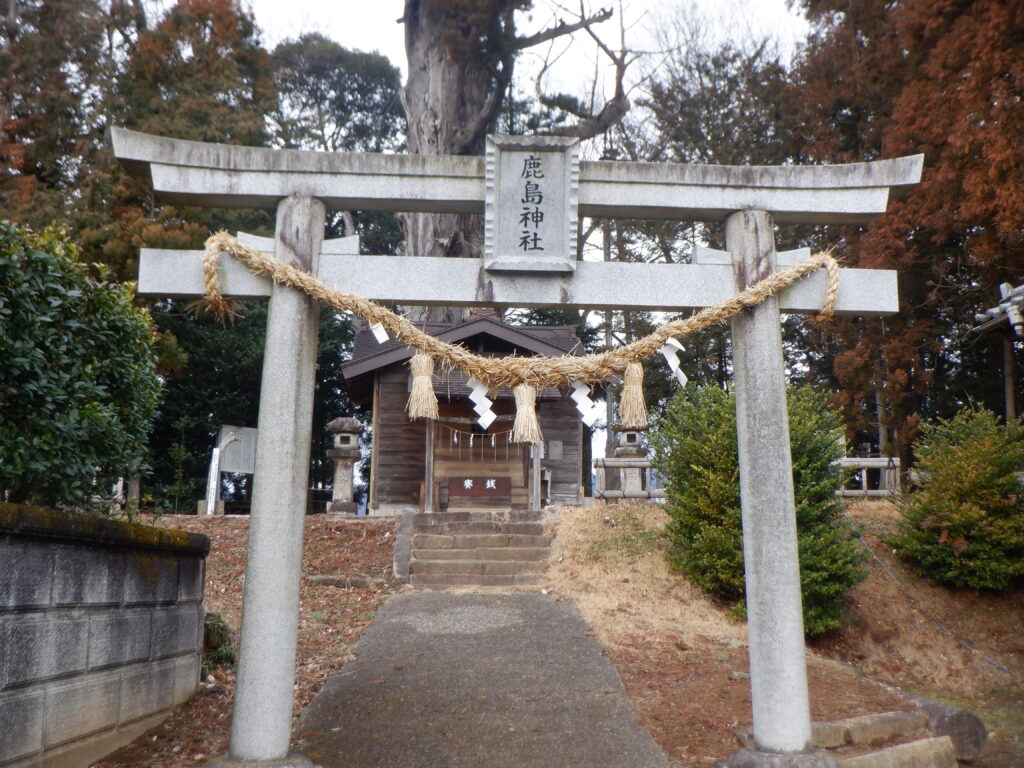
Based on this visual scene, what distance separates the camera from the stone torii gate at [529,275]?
5004 mm

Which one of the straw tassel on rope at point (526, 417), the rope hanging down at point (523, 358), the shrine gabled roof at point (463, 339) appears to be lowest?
the straw tassel on rope at point (526, 417)

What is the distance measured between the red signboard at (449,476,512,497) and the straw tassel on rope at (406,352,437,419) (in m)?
10.9

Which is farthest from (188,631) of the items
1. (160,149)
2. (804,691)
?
(804,691)

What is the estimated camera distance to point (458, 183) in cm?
546

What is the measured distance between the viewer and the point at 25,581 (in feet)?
14.2

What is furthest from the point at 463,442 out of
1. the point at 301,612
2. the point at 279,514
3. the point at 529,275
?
the point at 279,514

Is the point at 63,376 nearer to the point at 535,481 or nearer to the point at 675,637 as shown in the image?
the point at 675,637

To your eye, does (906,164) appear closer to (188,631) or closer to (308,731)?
(308,731)

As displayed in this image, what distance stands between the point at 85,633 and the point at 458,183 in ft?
12.0

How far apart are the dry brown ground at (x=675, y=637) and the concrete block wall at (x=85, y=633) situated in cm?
32

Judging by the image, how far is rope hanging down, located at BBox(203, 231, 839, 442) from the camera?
203 inches

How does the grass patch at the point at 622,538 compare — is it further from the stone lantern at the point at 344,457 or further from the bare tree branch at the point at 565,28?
the bare tree branch at the point at 565,28

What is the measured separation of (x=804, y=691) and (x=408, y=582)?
25.8 ft

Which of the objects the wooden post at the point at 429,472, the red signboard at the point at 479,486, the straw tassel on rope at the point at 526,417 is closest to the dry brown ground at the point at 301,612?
the wooden post at the point at 429,472
